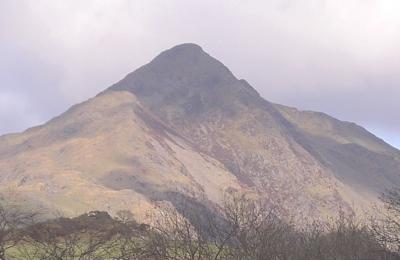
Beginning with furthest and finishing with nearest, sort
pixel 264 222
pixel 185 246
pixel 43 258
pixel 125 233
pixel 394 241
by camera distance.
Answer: pixel 394 241 < pixel 264 222 < pixel 125 233 < pixel 185 246 < pixel 43 258

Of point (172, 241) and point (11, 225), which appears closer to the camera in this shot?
point (11, 225)

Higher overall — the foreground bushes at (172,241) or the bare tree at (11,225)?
the bare tree at (11,225)

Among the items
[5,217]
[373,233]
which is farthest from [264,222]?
[5,217]

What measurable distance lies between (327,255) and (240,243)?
A: 13.6 feet

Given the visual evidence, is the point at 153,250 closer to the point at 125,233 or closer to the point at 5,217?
the point at 125,233

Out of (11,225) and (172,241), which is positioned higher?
(11,225)

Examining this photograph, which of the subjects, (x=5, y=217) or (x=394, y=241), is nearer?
(x=5, y=217)

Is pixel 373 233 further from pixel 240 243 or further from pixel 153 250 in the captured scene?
pixel 153 250

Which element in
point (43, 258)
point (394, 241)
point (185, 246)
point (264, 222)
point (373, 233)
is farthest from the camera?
point (373, 233)

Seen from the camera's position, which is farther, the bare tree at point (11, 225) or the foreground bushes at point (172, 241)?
the foreground bushes at point (172, 241)

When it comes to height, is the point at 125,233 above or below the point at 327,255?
above

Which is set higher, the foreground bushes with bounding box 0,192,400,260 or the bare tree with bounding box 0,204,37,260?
Answer: the bare tree with bounding box 0,204,37,260

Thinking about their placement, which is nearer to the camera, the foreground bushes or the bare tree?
the bare tree

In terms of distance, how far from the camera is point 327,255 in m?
20.1
